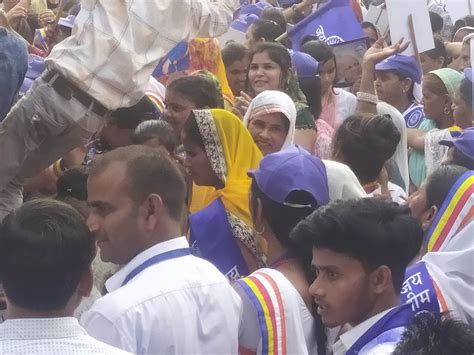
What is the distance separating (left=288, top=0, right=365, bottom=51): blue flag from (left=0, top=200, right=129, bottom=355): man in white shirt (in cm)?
558

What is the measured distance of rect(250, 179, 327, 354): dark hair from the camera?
3.04 m

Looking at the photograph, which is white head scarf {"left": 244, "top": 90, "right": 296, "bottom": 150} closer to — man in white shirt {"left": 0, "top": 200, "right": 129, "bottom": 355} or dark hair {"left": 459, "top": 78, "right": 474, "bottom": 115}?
dark hair {"left": 459, "top": 78, "right": 474, "bottom": 115}

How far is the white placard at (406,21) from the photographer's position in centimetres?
630

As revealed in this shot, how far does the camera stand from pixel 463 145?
13.9 feet

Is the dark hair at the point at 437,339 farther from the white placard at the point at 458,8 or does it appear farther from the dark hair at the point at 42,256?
the white placard at the point at 458,8

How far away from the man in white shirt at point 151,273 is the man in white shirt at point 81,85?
1.88ft

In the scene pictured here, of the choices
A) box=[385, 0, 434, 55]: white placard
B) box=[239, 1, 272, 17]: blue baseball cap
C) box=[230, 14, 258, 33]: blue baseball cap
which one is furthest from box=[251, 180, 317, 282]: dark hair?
box=[239, 1, 272, 17]: blue baseball cap

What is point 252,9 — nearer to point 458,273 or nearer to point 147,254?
point 458,273

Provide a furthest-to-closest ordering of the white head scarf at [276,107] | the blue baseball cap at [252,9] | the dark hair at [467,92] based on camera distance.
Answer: the blue baseball cap at [252,9] → the dark hair at [467,92] → the white head scarf at [276,107]

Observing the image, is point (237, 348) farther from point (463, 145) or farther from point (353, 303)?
point (463, 145)

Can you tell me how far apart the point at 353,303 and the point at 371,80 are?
3.26 m

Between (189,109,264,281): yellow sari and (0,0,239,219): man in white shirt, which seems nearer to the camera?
(0,0,239,219): man in white shirt

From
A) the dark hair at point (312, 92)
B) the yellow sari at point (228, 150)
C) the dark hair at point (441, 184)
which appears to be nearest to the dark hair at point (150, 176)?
the yellow sari at point (228, 150)

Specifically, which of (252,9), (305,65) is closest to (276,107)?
(305,65)
